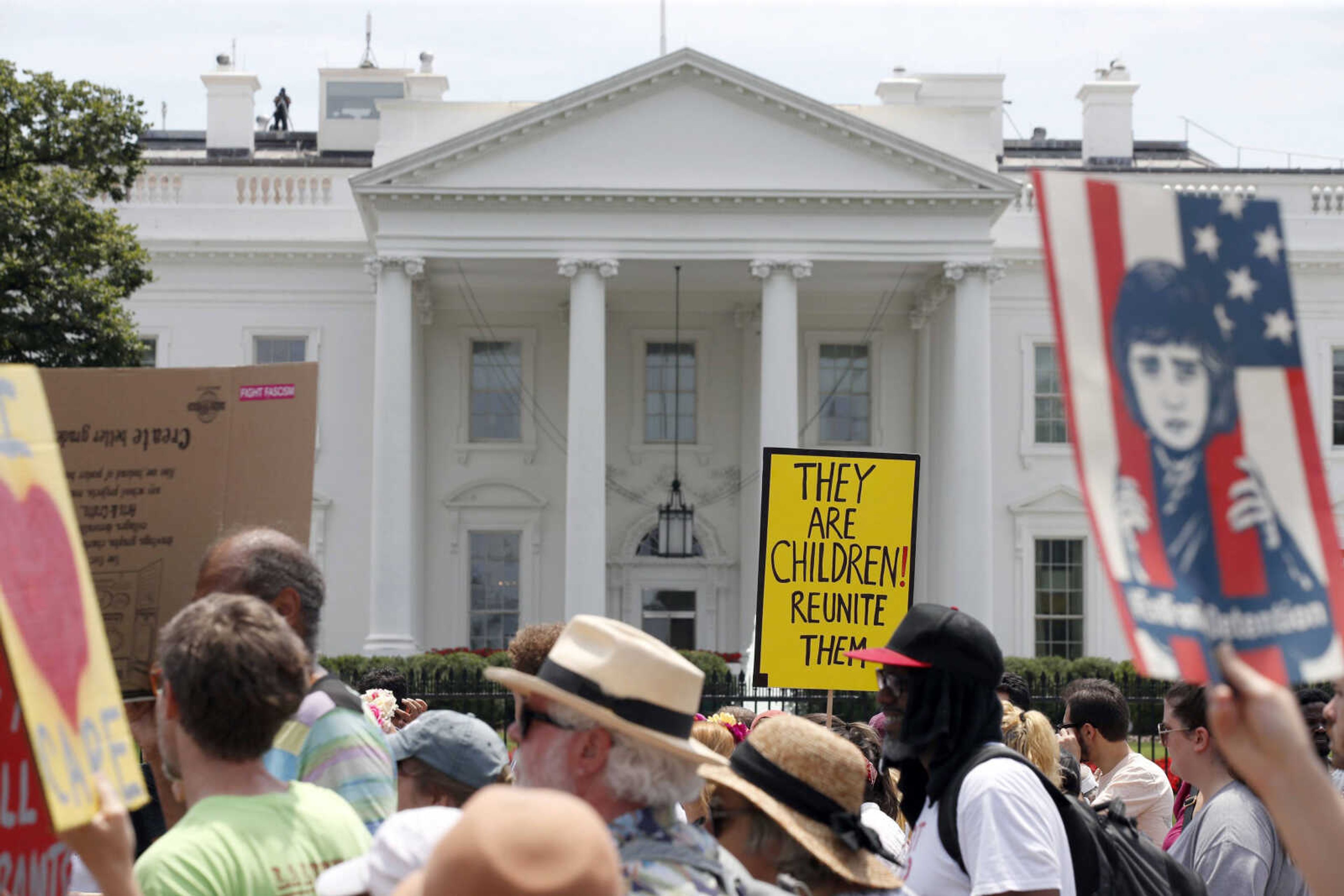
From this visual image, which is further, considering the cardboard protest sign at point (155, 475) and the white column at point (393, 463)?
the white column at point (393, 463)

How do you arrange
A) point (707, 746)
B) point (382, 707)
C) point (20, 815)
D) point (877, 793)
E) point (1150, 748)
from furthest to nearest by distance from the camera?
point (1150, 748) → point (382, 707) → point (877, 793) → point (707, 746) → point (20, 815)

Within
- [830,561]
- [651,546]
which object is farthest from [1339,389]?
[830,561]

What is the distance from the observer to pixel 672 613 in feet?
114

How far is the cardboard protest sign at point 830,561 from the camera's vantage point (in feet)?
27.3

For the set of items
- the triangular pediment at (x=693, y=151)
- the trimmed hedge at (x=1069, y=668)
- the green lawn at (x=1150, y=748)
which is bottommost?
the green lawn at (x=1150, y=748)

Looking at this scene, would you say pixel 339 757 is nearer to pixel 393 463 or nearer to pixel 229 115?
pixel 393 463

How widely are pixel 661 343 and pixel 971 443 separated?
723cm

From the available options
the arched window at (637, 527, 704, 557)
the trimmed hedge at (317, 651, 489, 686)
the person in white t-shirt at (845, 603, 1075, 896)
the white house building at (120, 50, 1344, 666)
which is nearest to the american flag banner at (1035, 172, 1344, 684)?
the person in white t-shirt at (845, 603, 1075, 896)

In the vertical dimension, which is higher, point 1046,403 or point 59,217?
point 59,217

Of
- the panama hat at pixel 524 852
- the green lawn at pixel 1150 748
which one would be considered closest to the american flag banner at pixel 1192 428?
the panama hat at pixel 524 852

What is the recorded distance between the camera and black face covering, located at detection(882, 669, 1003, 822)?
4.54 metres

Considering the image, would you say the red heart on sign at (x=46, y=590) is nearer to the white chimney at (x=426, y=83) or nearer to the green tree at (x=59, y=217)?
the green tree at (x=59, y=217)

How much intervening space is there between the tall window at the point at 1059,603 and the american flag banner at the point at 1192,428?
33.0 meters

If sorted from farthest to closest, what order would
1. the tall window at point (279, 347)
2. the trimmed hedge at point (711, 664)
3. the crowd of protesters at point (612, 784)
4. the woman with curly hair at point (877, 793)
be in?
the tall window at point (279, 347), the trimmed hedge at point (711, 664), the woman with curly hair at point (877, 793), the crowd of protesters at point (612, 784)
